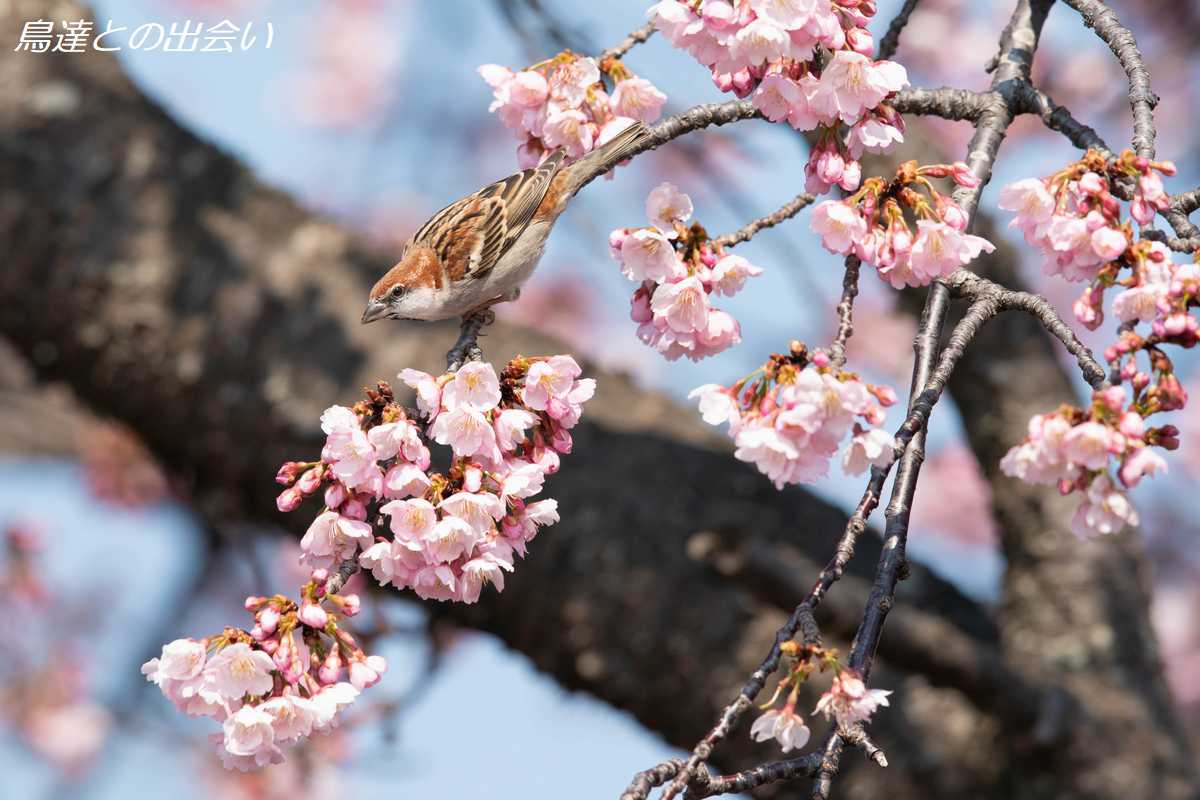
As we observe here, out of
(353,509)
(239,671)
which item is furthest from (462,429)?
(239,671)

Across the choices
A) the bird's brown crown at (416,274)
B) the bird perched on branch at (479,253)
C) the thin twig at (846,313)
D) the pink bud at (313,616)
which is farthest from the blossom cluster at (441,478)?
the bird's brown crown at (416,274)

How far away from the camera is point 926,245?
1.83 metres

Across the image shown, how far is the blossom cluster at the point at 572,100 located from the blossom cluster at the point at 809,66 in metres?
0.43

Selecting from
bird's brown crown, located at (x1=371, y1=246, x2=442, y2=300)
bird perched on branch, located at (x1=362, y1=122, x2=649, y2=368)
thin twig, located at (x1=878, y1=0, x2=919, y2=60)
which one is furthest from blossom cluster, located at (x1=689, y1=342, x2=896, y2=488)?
bird's brown crown, located at (x1=371, y1=246, x2=442, y2=300)

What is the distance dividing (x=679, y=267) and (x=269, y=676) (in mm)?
873

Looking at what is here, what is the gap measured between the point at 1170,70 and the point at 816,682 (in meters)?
5.45

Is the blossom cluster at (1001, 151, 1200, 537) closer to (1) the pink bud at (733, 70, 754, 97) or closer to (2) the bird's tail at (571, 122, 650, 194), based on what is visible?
(1) the pink bud at (733, 70, 754, 97)

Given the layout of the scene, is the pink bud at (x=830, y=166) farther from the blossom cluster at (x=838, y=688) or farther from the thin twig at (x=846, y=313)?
the blossom cluster at (x=838, y=688)

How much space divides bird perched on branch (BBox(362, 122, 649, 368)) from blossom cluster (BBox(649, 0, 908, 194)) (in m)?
1.20

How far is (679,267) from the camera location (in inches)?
77.8

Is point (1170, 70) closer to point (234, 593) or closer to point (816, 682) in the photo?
point (816, 682)

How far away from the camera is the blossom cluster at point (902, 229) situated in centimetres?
182

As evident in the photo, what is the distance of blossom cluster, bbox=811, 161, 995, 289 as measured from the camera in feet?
5.98

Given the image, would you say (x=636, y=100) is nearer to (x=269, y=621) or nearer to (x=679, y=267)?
(x=679, y=267)
